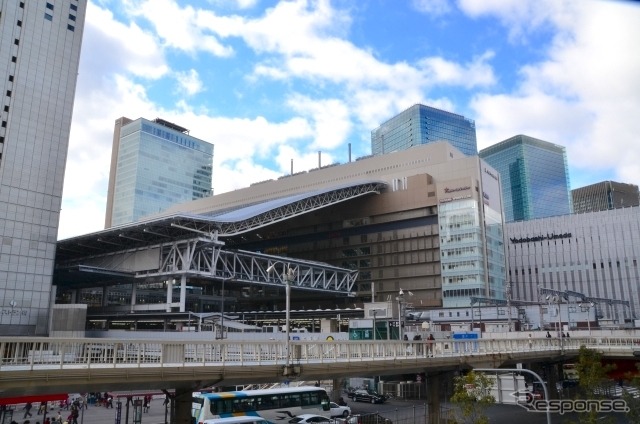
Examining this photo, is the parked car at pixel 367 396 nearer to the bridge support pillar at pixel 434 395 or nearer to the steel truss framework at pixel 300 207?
the bridge support pillar at pixel 434 395

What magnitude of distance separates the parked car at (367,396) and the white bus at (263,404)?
14736 millimetres

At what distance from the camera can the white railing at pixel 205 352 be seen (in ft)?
62.2

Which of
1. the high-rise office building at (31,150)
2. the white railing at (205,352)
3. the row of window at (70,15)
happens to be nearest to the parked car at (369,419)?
the white railing at (205,352)

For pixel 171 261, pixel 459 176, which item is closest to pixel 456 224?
pixel 459 176

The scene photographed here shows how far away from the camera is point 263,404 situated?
3222 centimetres

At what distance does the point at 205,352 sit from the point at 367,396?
100ft

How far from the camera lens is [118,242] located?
304 ft

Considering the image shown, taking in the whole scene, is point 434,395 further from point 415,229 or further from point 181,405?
point 415,229

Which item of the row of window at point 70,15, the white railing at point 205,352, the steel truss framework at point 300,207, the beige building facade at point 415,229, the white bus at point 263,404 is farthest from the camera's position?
the beige building facade at point 415,229

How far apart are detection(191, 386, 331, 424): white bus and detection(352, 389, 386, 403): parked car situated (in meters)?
14.7

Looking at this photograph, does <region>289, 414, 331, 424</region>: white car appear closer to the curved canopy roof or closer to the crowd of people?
the crowd of people

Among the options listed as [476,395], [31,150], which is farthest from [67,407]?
[31,150]

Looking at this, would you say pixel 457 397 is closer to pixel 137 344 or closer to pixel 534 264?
pixel 137 344

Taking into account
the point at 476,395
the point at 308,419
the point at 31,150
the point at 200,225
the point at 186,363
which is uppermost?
the point at 31,150
